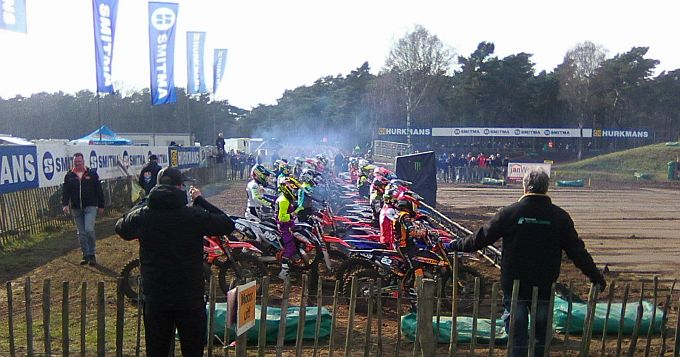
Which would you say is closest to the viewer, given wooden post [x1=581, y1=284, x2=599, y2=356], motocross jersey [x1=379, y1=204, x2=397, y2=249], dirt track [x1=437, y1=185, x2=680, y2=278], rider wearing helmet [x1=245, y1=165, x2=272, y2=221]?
wooden post [x1=581, y1=284, x2=599, y2=356]

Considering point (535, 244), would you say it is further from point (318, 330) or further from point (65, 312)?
point (65, 312)

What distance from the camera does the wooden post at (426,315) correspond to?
4.59 metres

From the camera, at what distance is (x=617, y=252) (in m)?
12.5

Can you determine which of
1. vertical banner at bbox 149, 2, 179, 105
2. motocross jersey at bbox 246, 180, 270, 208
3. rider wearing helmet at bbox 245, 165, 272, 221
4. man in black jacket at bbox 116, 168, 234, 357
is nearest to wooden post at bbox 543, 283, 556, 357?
man in black jacket at bbox 116, 168, 234, 357

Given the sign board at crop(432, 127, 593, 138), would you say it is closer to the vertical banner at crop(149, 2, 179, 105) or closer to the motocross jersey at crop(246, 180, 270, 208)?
the vertical banner at crop(149, 2, 179, 105)

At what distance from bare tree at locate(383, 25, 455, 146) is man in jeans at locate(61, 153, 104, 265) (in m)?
46.2

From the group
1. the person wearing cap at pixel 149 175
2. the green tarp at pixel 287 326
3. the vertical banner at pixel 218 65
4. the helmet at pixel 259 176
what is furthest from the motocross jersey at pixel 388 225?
the vertical banner at pixel 218 65

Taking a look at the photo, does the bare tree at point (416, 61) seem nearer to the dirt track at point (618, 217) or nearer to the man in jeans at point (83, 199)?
the dirt track at point (618, 217)

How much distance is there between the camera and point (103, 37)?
17.8 m

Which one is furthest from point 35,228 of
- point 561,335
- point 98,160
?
point 561,335

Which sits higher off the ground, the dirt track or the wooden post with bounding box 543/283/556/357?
the wooden post with bounding box 543/283/556/357

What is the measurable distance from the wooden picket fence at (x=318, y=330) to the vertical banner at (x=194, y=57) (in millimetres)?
20374

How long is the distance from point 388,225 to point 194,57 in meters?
21.4

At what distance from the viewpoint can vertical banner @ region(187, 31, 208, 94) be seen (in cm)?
2795
